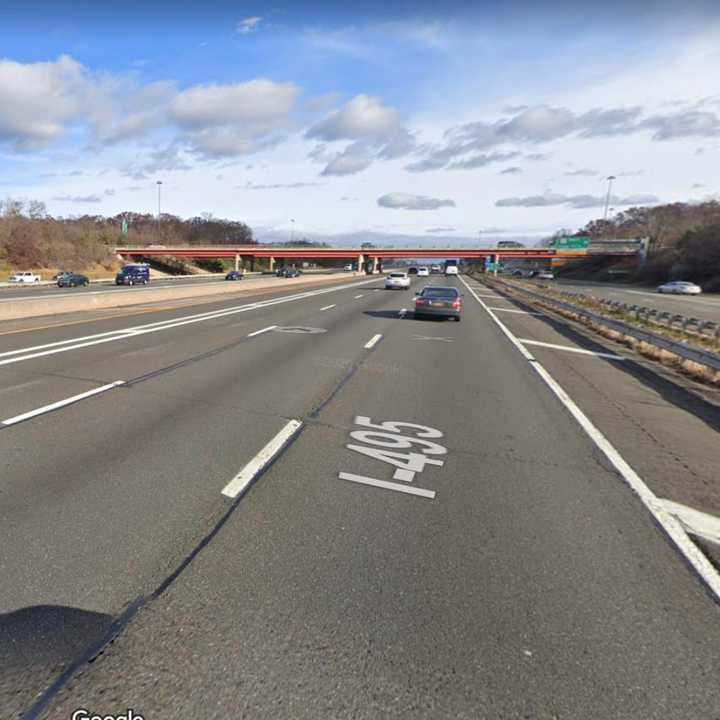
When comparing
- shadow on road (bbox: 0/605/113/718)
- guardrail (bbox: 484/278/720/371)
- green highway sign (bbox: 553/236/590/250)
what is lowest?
shadow on road (bbox: 0/605/113/718)

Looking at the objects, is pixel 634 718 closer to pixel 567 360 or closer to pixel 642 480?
pixel 642 480

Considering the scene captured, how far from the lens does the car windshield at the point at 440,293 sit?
1855 cm

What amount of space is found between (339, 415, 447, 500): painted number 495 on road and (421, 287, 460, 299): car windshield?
519 inches

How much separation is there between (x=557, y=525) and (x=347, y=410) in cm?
338

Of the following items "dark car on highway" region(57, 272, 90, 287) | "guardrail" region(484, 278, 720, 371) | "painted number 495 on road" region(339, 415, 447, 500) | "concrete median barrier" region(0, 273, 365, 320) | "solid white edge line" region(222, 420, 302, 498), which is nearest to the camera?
"solid white edge line" region(222, 420, 302, 498)

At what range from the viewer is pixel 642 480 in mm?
4539

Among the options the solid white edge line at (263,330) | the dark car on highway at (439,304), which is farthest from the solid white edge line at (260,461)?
the dark car on highway at (439,304)

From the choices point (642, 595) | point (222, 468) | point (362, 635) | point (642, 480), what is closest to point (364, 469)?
point (222, 468)

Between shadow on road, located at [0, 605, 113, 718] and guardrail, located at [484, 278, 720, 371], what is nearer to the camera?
shadow on road, located at [0, 605, 113, 718]

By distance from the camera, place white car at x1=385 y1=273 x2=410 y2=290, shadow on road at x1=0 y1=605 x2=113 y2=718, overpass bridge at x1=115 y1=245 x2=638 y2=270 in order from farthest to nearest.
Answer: overpass bridge at x1=115 y1=245 x2=638 y2=270, white car at x1=385 y1=273 x2=410 y2=290, shadow on road at x1=0 y1=605 x2=113 y2=718

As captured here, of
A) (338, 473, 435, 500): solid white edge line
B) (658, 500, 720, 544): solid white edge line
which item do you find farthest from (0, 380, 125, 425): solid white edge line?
(658, 500, 720, 544): solid white edge line

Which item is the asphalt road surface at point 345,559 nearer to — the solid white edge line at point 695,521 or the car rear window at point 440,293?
the solid white edge line at point 695,521

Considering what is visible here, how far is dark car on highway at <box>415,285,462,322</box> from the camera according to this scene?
18.2 metres

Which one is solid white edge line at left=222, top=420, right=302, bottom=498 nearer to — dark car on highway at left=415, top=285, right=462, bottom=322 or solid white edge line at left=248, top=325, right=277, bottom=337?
solid white edge line at left=248, top=325, right=277, bottom=337
